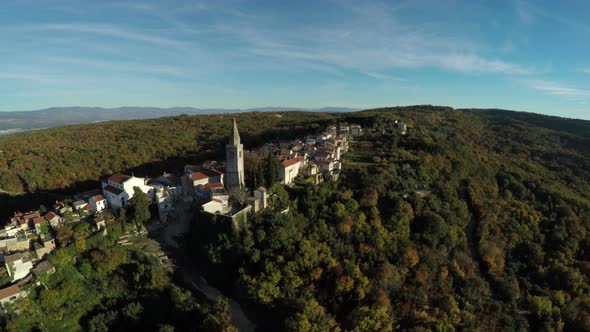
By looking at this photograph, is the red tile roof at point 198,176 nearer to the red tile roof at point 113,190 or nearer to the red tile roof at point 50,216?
the red tile roof at point 113,190

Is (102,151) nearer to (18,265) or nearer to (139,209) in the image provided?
(139,209)

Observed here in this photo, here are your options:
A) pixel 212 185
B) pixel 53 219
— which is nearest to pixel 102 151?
pixel 53 219

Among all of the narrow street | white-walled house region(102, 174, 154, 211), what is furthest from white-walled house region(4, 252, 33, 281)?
the narrow street

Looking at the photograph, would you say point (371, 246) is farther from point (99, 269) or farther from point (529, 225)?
point (529, 225)

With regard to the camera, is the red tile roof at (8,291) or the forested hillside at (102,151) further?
the forested hillside at (102,151)

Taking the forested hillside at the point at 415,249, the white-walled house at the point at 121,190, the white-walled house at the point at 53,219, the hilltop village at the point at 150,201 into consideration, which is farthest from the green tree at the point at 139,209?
the white-walled house at the point at 53,219

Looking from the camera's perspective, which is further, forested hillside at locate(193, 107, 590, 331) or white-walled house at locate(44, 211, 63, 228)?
white-walled house at locate(44, 211, 63, 228)

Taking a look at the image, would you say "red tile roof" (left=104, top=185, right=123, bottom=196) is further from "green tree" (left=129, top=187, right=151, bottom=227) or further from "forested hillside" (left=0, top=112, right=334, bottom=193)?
"forested hillside" (left=0, top=112, right=334, bottom=193)
